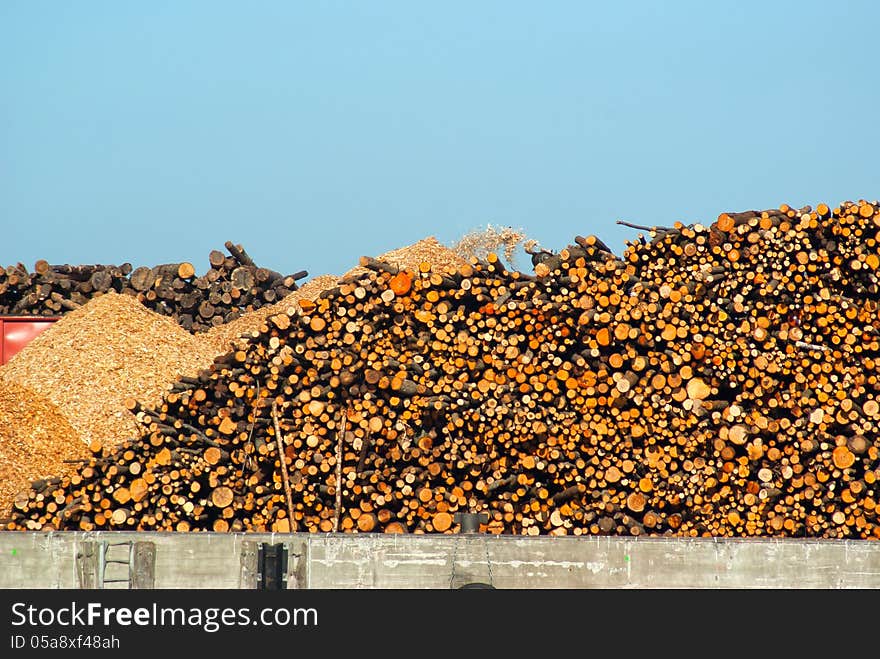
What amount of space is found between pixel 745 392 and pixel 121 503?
6.63 meters

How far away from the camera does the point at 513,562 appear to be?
10453 millimetres

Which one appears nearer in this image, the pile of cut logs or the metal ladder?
the metal ladder

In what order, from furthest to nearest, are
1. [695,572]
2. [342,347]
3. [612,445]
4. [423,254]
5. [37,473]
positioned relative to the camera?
1. [423,254]
2. [37,473]
3. [342,347]
4. [612,445]
5. [695,572]

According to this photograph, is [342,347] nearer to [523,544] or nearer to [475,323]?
[475,323]

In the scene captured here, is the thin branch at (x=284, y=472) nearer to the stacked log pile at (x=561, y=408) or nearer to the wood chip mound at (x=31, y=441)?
the stacked log pile at (x=561, y=408)

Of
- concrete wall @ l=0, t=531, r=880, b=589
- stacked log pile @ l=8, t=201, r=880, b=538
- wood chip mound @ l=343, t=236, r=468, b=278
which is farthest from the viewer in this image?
wood chip mound @ l=343, t=236, r=468, b=278

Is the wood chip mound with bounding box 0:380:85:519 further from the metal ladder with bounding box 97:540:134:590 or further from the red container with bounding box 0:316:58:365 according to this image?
the metal ladder with bounding box 97:540:134:590

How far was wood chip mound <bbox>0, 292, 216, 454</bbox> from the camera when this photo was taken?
49.1 feet

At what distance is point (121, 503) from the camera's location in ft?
38.7

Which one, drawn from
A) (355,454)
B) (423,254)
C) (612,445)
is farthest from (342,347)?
(423,254)

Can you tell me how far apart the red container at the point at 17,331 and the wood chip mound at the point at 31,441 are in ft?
10.0

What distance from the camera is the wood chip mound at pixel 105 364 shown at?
49.1 ft

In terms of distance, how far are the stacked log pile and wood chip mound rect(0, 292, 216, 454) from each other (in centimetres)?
289

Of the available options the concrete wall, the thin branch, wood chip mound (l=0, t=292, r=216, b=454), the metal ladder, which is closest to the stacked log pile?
the thin branch
